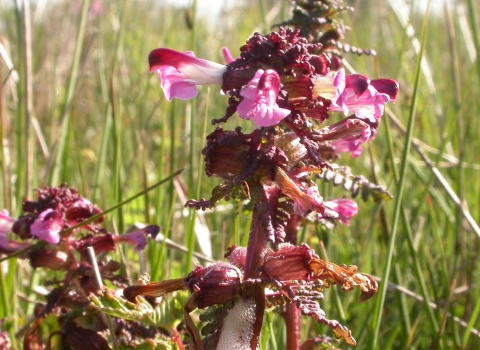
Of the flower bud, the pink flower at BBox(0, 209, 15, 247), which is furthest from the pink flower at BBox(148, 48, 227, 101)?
the pink flower at BBox(0, 209, 15, 247)

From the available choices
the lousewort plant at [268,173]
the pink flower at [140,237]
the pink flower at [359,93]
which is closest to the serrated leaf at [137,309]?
the lousewort plant at [268,173]

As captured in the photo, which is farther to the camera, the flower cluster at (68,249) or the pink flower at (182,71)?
the flower cluster at (68,249)

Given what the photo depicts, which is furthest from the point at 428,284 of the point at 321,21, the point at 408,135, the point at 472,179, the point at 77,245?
the point at 77,245

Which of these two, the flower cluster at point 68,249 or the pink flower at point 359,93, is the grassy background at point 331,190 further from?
the pink flower at point 359,93

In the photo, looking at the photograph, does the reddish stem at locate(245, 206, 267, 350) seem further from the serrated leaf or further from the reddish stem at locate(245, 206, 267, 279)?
the serrated leaf

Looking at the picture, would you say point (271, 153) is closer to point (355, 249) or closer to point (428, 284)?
point (355, 249)

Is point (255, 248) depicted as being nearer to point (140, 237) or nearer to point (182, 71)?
point (182, 71)
